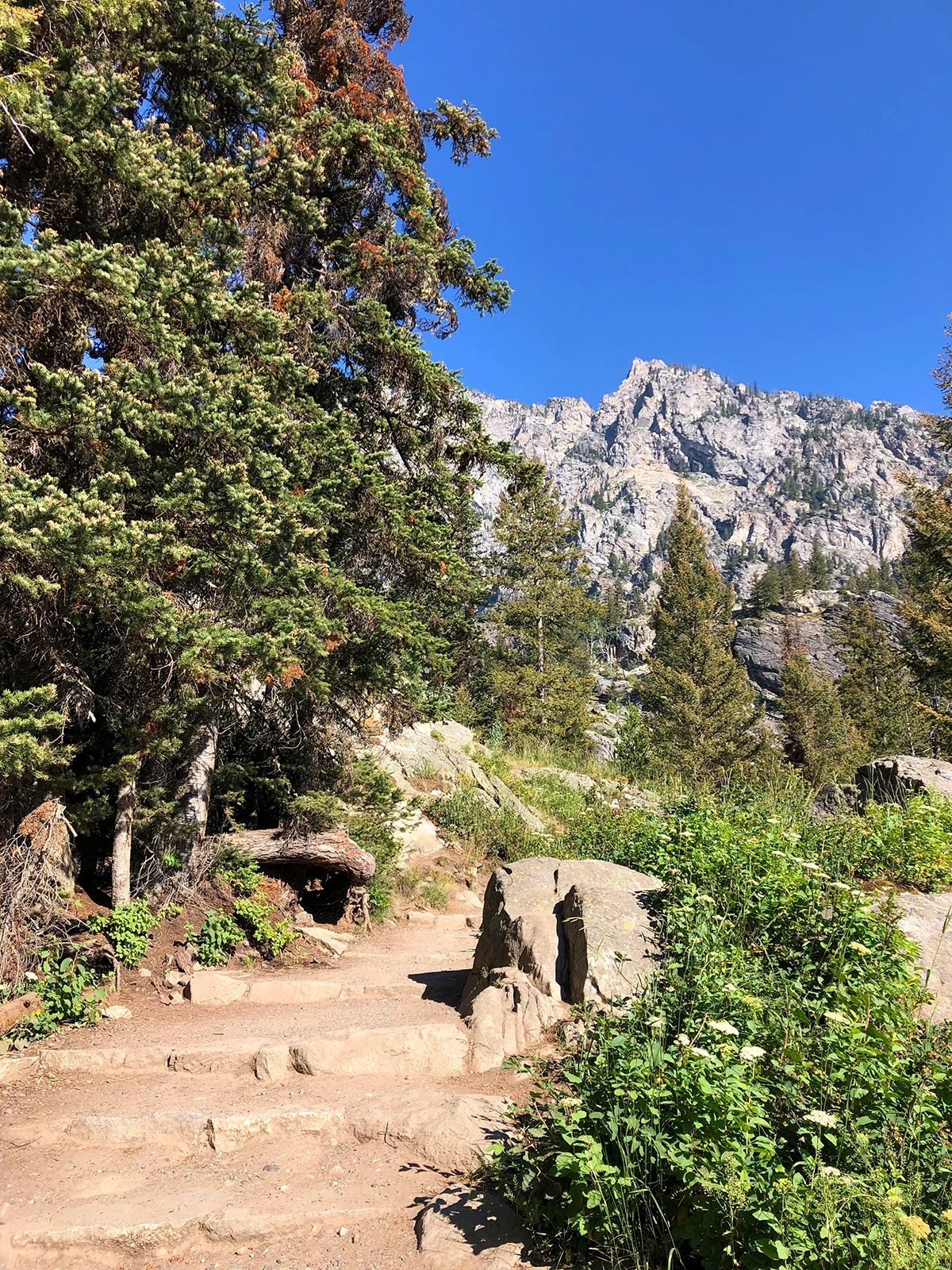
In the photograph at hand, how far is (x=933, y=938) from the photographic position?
4.77m

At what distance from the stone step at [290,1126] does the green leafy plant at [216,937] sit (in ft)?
8.63

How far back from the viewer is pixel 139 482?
247 inches

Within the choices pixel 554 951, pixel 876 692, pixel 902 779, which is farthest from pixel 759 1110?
pixel 876 692

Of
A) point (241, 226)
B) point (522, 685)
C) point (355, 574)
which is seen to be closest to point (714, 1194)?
point (355, 574)

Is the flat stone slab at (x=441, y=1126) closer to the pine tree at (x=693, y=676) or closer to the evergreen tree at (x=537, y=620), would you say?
the pine tree at (x=693, y=676)

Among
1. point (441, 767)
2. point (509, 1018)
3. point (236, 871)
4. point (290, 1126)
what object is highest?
point (441, 767)

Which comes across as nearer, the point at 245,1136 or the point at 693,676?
the point at 245,1136

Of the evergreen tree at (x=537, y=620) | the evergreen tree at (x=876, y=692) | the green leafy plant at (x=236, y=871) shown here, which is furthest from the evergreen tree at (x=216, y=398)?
the evergreen tree at (x=876, y=692)

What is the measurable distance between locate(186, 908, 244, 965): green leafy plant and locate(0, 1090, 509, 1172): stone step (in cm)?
263

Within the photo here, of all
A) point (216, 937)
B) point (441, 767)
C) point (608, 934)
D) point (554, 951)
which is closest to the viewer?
point (608, 934)

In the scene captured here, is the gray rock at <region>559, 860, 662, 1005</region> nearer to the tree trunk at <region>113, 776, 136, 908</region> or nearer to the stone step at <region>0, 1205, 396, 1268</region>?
the stone step at <region>0, 1205, 396, 1268</region>

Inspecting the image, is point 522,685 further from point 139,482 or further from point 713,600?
point 139,482

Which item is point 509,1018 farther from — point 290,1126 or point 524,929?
point 290,1126

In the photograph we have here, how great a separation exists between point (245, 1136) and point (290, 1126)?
0.29 metres
